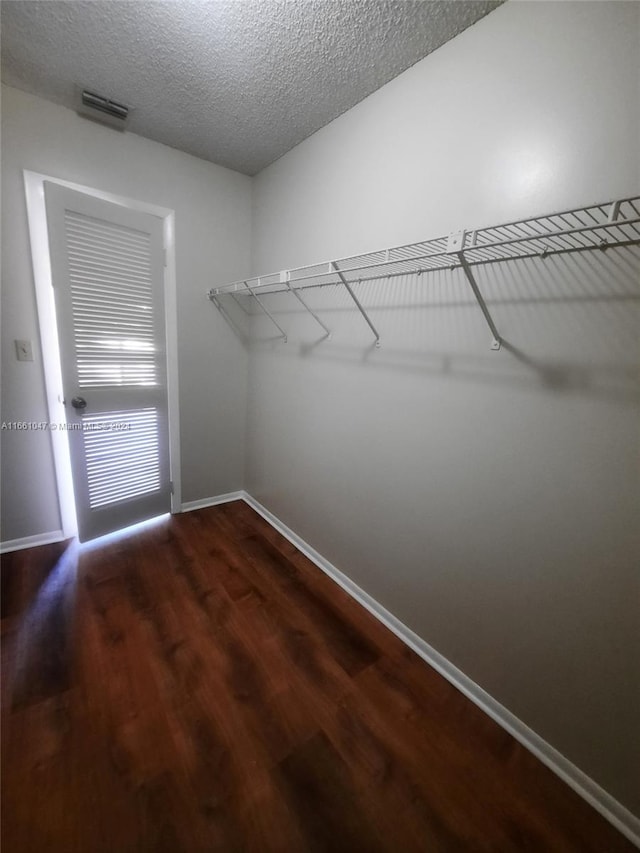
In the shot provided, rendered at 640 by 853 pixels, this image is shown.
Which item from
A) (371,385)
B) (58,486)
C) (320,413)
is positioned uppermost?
(371,385)

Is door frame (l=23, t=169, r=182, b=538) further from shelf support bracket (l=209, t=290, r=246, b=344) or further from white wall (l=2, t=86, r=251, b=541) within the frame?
shelf support bracket (l=209, t=290, r=246, b=344)

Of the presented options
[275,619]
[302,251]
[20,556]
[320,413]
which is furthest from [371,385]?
[20,556]

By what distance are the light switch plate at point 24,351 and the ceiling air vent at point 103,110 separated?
1.34 metres

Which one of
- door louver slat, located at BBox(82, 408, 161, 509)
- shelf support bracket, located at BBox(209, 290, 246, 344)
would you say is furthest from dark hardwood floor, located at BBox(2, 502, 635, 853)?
shelf support bracket, located at BBox(209, 290, 246, 344)

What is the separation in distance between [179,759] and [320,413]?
1.61 metres

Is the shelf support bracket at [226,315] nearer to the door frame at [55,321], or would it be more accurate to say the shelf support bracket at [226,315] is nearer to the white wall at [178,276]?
the white wall at [178,276]

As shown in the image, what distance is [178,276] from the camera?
2305 mm

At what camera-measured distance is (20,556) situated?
2.02 m

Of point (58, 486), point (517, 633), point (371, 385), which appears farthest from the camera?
point (58, 486)

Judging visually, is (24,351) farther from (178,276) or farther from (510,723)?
(510,723)

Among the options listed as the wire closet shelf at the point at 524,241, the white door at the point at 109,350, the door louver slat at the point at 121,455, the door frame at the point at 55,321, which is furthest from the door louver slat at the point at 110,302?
the wire closet shelf at the point at 524,241

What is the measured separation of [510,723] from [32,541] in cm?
280

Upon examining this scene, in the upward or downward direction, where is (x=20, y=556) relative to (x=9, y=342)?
downward

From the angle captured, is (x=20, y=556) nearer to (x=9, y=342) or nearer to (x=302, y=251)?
(x=9, y=342)
